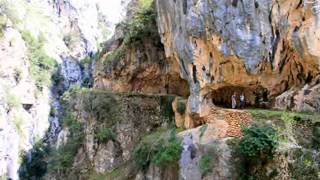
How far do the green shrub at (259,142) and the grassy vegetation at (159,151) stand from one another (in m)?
3.25

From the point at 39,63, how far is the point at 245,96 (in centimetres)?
4467

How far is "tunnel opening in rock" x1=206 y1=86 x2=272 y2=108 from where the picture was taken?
57.8ft

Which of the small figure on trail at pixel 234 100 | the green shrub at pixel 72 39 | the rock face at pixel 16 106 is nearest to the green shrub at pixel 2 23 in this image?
the rock face at pixel 16 106

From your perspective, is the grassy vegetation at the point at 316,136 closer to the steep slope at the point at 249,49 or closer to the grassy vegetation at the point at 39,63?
the steep slope at the point at 249,49

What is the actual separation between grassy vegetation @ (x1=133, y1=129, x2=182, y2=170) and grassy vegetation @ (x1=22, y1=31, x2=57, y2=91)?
4091 centimetres

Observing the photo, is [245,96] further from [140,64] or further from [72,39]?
[72,39]

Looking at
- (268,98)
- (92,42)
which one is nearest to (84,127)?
(268,98)

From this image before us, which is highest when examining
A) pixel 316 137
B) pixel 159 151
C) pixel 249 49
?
pixel 249 49

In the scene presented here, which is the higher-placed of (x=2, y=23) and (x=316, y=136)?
(x=2, y=23)

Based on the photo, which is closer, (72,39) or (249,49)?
(249,49)

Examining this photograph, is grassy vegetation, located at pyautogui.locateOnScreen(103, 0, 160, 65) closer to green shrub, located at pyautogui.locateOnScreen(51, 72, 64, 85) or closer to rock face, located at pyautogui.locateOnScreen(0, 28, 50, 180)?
rock face, located at pyautogui.locateOnScreen(0, 28, 50, 180)

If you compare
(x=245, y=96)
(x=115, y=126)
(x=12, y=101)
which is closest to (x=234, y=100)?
(x=245, y=96)

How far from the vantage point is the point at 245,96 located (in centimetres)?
1841

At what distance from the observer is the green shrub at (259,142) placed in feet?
44.2
